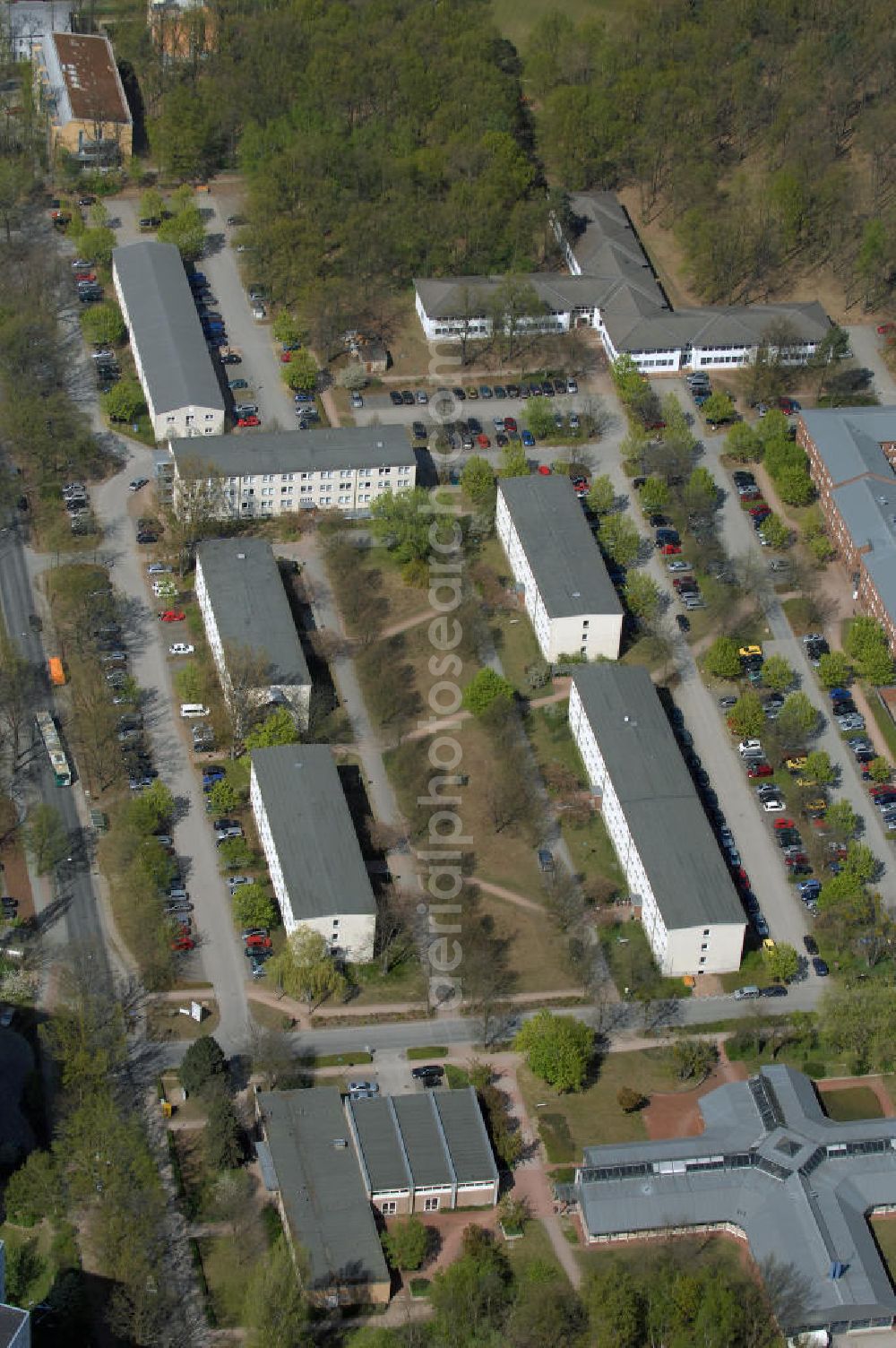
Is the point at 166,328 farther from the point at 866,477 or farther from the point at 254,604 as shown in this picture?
the point at 866,477

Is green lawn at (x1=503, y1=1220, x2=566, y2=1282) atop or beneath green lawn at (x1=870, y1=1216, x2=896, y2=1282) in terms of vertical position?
atop

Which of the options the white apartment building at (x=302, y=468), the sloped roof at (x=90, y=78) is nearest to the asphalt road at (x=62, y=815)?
the white apartment building at (x=302, y=468)

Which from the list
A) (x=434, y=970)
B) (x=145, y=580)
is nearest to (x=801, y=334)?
(x=145, y=580)

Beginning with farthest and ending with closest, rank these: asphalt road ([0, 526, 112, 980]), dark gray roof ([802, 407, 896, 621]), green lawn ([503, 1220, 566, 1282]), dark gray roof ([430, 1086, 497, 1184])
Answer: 1. dark gray roof ([802, 407, 896, 621])
2. asphalt road ([0, 526, 112, 980])
3. dark gray roof ([430, 1086, 497, 1184])
4. green lawn ([503, 1220, 566, 1282])

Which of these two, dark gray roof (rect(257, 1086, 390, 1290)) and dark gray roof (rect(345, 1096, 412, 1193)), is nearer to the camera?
dark gray roof (rect(257, 1086, 390, 1290))

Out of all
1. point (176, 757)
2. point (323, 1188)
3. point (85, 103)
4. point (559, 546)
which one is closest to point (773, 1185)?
point (323, 1188)

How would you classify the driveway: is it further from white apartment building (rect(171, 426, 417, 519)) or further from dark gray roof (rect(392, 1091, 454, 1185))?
dark gray roof (rect(392, 1091, 454, 1185))

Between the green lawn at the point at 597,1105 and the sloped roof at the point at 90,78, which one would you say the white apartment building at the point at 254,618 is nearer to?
the green lawn at the point at 597,1105

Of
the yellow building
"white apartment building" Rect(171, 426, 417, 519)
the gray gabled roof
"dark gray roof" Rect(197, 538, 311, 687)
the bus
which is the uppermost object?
the yellow building

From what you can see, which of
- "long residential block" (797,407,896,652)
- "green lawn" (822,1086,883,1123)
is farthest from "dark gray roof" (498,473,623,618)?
"green lawn" (822,1086,883,1123)
